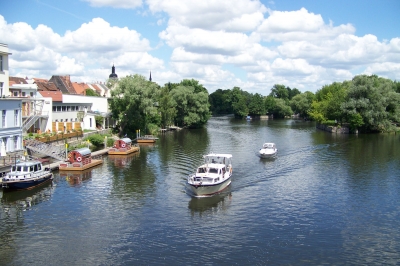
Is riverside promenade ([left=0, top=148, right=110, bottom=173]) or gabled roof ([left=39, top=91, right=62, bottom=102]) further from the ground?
gabled roof ([left=39, top=91, right=62, bottom=102])

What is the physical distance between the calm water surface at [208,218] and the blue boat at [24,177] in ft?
2.84

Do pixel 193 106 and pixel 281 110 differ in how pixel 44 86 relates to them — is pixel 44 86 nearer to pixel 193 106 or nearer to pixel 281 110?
pixel 193 106

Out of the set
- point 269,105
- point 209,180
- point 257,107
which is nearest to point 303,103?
point 269,105

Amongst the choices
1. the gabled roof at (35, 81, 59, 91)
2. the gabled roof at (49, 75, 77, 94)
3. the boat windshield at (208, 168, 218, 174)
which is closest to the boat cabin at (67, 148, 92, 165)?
the boat windshield at (208, 168, 218, 174)

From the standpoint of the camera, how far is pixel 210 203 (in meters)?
35.6

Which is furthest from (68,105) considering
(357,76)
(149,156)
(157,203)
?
(357,76)

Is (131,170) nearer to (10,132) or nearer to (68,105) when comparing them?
(10,132)

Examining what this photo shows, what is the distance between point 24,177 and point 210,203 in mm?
17329

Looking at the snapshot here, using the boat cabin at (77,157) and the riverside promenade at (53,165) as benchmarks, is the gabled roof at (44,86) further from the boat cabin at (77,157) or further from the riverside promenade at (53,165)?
the boat cabin at (77,157)

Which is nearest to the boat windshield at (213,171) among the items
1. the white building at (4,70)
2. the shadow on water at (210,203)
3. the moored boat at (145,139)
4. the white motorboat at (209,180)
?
the white motorboat at (209,180)

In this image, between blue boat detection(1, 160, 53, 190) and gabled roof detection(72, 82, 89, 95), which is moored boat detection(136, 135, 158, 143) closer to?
gabled roof detection(72, 82, 89, 95)

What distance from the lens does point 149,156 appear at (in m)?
61.4

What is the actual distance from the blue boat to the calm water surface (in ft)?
2.84

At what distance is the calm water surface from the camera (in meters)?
25.0
